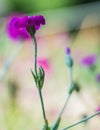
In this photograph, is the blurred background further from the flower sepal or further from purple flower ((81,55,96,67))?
the flower sepal

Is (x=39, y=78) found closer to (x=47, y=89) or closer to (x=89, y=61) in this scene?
(x=89, y=61)

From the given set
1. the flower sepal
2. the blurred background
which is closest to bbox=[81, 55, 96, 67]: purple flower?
the blurred background

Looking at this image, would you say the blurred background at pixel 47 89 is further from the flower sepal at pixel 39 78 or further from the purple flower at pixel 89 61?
the flower sepal at pixel 39 78

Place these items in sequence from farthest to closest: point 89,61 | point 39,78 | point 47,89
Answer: point 47,89 < point 89,61 < point 39,78

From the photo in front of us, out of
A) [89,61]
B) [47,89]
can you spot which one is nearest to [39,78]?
[89,61]

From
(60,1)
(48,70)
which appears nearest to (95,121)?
(48,70)

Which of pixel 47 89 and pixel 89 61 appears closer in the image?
pixel 89 61

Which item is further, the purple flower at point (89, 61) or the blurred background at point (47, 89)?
the purple flower at point (89, 61)

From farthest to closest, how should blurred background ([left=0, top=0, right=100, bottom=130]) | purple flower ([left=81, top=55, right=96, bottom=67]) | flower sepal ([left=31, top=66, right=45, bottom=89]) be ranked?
purple flower ([left=81, top=55, right=96, bottom=67]) < blurred background ([left=0, top=0, right=100, bottom=130]) < flower sepal ([left=31, top=66, right=45, bottom=89])

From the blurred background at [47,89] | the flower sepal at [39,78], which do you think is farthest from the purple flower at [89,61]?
the flower sepal at [39,78]

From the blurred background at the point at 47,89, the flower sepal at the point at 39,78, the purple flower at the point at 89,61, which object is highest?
the flower sepal at the point at 39,78

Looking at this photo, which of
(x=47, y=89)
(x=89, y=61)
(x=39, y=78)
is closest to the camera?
(x=39, y=78)
